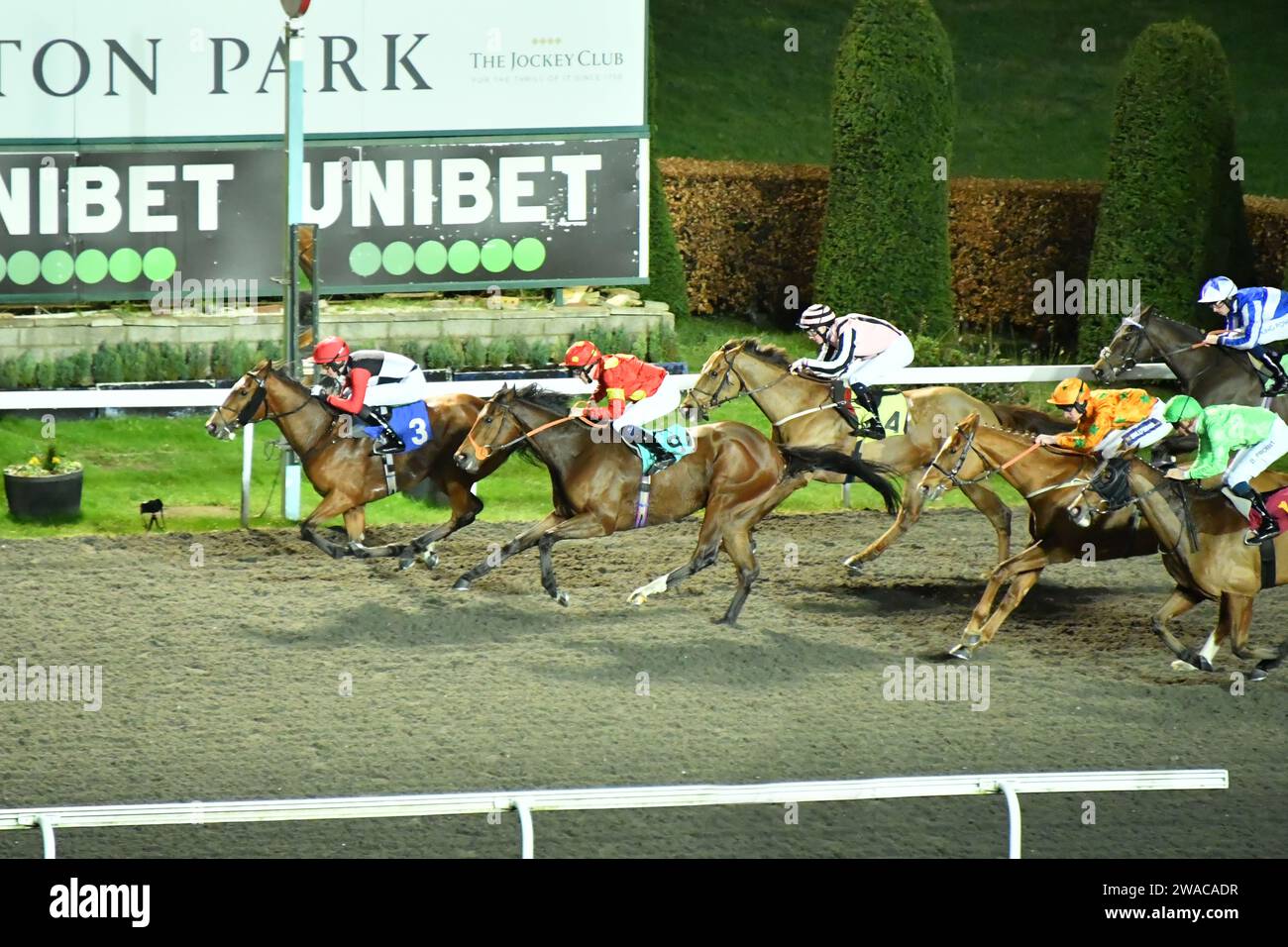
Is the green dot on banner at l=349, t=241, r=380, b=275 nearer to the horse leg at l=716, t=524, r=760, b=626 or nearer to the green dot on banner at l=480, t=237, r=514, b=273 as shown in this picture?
the green dot on banner at l=480, t=237, r=514, b=273

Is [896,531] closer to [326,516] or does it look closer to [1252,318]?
[1252,318]

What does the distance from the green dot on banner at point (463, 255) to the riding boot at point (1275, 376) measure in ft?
17.1

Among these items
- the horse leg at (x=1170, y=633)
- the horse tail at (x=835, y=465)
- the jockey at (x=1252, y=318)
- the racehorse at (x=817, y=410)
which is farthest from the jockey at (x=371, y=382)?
the jockey at (x=1252, y=318)

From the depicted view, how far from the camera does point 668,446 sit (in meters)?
9.26

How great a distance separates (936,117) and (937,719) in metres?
7.64

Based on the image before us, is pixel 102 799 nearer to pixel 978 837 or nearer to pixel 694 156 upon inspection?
pixel 978 837

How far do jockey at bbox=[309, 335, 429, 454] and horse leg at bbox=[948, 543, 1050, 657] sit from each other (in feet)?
10.4

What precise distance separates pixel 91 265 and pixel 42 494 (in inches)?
88.9

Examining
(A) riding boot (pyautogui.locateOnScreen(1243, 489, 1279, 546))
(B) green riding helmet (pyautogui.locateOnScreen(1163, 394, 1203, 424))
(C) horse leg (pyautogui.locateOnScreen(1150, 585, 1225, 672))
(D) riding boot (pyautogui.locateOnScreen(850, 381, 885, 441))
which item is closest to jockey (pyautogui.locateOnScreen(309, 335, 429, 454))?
(D) riding boot (pyautogui.locateOnScreen(850, 381, 885, 441))

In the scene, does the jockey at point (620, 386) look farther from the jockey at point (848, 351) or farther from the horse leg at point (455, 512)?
the jockey at point (848, 351)

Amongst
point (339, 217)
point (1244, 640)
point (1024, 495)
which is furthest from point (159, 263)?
point (1244, 640)

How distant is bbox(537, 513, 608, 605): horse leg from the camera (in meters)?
9.23

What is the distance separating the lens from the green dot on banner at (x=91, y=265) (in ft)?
41.0
